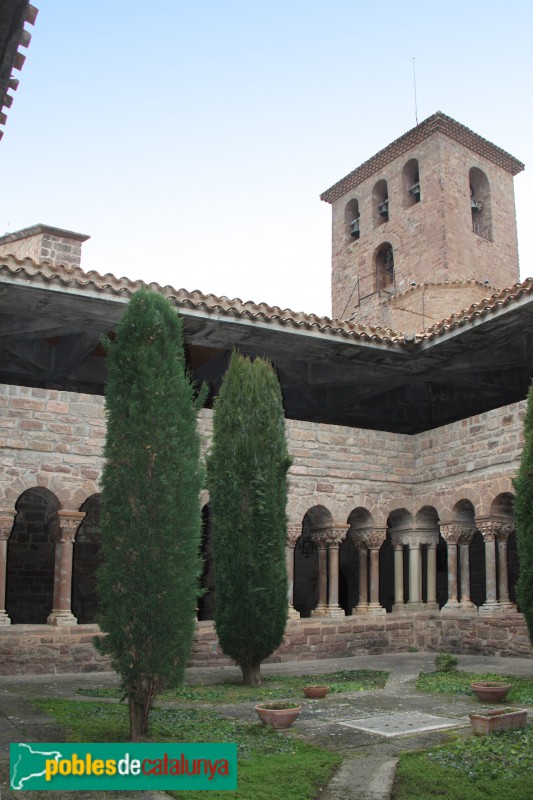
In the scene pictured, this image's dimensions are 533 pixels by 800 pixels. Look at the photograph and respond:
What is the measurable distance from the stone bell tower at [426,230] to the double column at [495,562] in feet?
30.7

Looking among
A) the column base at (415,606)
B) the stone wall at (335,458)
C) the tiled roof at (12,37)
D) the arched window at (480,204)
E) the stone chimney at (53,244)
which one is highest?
the arched window at (480,204)

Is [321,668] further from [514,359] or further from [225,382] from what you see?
[514,359]

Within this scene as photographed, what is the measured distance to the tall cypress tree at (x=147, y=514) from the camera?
6129 mm

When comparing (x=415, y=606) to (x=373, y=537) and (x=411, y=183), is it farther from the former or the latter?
(x=411, y=183)

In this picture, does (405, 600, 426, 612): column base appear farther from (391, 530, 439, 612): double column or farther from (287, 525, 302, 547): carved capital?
(287, 525, 302, 547): carved capital

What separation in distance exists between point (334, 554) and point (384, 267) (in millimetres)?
14901

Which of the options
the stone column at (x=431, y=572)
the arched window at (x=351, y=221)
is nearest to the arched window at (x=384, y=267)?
the arched window at (x=351, y=221)

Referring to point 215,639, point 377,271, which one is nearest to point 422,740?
point 215,639

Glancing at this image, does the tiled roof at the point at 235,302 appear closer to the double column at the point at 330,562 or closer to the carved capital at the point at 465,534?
the double column at the point at 330,562

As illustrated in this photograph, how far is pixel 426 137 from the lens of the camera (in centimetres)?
2388

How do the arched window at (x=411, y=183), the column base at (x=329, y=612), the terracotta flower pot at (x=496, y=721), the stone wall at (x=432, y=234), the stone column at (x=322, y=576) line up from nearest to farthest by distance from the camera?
1. the terracotta flower pot at (x=496, y=721)
2. the column base at (x=329, y=612)
3. the stone column at (x=322, y=576)
4. the stone wall at (x=432, y=234)
5. the arched window at (x=411, y=183)

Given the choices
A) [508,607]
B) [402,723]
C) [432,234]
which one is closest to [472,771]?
[402,723]

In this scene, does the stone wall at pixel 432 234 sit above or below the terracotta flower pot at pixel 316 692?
above

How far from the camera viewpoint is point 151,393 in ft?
21.2
